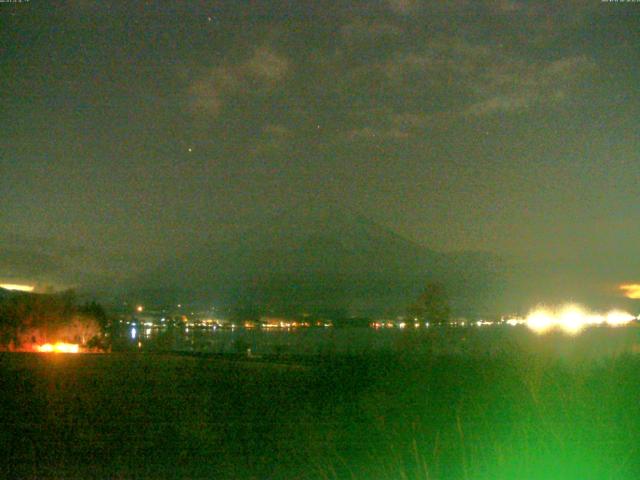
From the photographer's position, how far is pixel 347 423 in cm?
1541

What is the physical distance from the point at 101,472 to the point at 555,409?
8.82 metres

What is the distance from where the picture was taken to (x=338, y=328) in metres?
102

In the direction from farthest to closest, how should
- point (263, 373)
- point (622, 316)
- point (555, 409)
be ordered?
point (622, 316), point (263, 373), point (555, 409)

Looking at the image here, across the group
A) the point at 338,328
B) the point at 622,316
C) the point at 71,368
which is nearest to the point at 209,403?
the point at 71,368

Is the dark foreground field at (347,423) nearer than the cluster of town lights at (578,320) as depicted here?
Yes

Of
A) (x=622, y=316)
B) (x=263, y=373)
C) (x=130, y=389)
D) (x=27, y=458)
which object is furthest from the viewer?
(x=622, y=316)

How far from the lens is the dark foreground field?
11008 millimetres

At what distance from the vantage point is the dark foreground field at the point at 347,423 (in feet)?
36.1

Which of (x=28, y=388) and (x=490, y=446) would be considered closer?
(x=490, y=446)

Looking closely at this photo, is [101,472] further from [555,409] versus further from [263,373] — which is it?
[263,373]

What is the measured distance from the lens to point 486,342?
29750 mm

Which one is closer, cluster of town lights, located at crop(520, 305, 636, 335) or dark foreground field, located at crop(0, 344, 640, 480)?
dark foreground field, located at crop(0, 344, 640, 480)

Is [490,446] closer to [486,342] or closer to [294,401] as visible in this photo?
[294,401]

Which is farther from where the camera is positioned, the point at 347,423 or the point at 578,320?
the point at 578,320
